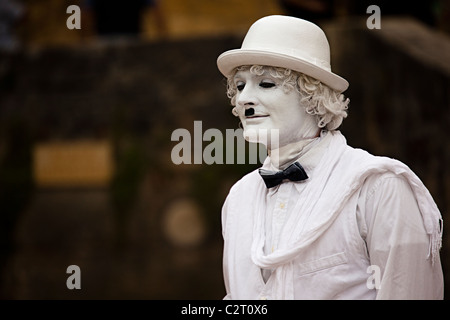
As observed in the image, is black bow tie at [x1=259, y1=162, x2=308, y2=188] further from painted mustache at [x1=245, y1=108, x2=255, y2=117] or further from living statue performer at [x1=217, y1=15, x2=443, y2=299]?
painted mustache at [x1=245, y1=108, x2=255, y2=117]

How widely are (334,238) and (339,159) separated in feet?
1.07

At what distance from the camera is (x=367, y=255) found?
3.33 metres

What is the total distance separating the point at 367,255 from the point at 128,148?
530 cm

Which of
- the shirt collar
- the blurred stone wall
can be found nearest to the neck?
the shirt collar

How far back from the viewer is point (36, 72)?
343 inches

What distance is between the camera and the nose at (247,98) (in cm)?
348

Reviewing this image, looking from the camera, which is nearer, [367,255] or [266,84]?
[367,255]

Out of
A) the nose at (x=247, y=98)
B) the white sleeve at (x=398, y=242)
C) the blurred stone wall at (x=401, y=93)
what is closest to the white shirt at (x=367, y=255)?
the white sleeve at (x=398, y=242)

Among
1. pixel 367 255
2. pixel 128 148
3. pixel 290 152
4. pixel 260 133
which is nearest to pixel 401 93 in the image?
pixel 128 148

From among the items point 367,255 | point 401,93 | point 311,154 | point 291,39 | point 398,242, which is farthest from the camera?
point 401,93

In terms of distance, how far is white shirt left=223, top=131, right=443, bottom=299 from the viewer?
10.5 ft

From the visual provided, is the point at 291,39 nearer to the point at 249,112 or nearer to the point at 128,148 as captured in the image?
the point at 249,112

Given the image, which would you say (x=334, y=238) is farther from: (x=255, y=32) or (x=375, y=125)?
(x=375, y=125)

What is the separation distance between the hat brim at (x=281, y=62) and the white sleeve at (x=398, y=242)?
43 centimetres
